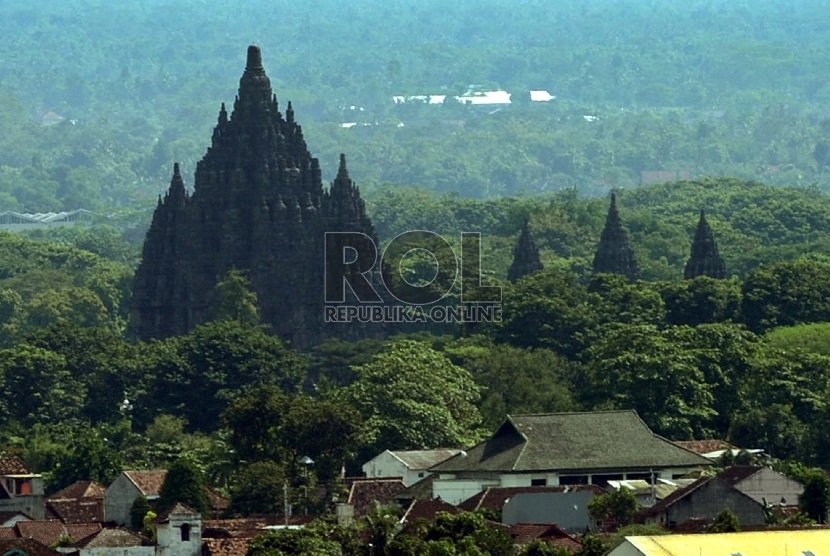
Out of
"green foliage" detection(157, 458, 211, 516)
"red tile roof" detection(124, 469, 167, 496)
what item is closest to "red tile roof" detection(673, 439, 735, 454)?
"green foliage" detection(157, 458, 211, 516)

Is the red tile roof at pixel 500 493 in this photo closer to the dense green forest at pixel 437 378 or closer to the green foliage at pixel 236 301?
the dense green forest at pixel 437 378

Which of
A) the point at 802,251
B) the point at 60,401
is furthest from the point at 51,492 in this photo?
the point at 802,251

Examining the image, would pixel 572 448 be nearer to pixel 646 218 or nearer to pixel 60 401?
pixel 60 401

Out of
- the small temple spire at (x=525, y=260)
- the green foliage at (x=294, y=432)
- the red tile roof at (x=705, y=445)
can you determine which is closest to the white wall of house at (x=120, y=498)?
the green foliage at (x=294, y=432)

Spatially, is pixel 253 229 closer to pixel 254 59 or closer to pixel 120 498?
pixel 254 59

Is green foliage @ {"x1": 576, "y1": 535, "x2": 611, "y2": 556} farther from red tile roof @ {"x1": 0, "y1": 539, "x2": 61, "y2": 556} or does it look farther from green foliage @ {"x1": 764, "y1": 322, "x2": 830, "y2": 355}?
green foliage @ {"x1": 764, "y1": 322, "x2": 830, "y2": 355}

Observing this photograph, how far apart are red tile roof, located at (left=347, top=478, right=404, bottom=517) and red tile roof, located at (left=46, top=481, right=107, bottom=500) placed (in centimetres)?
729

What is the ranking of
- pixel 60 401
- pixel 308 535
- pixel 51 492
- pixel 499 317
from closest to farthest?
pixel 308 535 → pixel 51 492 → pixel 60 401 → pixel 499 317

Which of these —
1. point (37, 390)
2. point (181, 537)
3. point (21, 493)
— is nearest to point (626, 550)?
point (181, 537)

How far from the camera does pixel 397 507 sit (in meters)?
81.1

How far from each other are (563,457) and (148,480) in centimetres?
1139

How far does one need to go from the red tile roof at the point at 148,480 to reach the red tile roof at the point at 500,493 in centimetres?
940

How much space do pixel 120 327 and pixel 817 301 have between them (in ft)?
136

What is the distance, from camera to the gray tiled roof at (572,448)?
281 feet
